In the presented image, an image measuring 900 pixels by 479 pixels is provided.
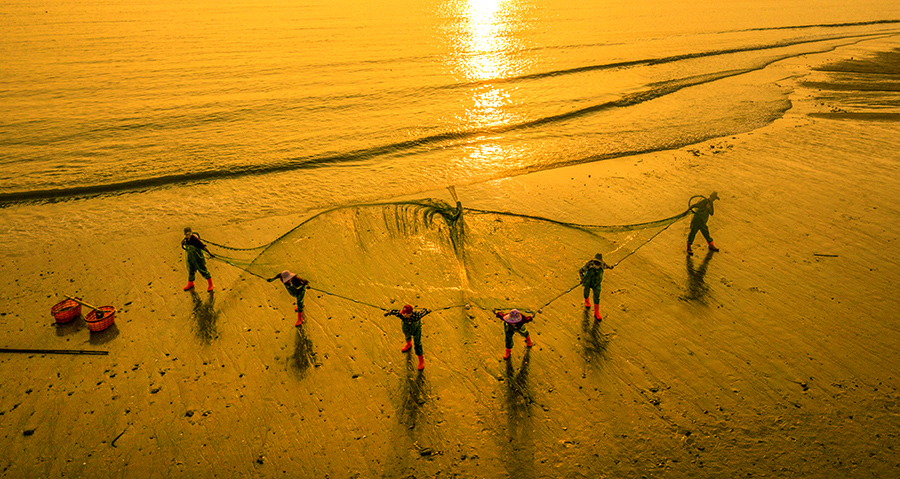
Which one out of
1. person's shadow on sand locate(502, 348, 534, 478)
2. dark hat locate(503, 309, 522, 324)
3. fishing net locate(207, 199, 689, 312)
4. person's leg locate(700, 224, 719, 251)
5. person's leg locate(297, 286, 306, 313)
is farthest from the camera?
person's leg locate(700, 224, 719, 251)

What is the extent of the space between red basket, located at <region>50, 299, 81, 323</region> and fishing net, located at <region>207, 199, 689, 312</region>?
8.82 feet

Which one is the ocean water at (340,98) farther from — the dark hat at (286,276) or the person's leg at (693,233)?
the person's leg at (693,233)

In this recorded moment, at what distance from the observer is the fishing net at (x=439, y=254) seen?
9320mm

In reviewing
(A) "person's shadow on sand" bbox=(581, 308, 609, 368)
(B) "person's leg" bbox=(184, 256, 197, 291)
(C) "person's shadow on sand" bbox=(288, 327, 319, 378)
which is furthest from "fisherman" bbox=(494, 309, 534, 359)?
(B) "person's leg" bbox=(184, 256, 197, 291)

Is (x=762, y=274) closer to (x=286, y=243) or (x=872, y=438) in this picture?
(x=872, y=438)

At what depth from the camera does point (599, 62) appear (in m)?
29.4

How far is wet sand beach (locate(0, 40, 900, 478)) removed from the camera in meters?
6.65

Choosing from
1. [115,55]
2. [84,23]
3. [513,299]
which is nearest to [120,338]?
[513,299]

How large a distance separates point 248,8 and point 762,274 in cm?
5189

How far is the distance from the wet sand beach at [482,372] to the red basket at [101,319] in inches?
7.4

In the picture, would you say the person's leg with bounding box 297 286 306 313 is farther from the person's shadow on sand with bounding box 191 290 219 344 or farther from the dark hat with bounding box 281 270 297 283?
the person's shadow on sand with bounding box 191 290 219 344

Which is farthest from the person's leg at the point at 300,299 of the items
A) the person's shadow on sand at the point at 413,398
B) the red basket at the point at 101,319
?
the red basket at the point at 101,319

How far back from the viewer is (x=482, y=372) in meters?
7.94

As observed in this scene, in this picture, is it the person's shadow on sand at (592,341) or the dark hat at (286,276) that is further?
the dark hat at (286,276)
